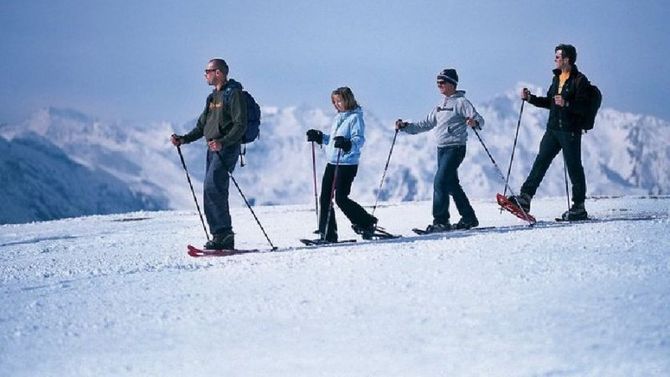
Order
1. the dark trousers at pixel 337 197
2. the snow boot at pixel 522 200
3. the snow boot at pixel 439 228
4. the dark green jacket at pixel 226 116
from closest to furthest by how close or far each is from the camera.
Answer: the dark green jacket at pixel 226 116 → the dark trousers at pixel 337 197 → the snow boot at pixel 439 228 → the snow boot at pixel 522 200

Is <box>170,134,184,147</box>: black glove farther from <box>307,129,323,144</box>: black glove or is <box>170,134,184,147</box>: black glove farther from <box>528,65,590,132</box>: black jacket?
<box>528,65,590,132</box>: black jacket

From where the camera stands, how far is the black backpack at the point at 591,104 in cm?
962

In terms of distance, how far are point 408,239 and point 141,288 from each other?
367 centimetres

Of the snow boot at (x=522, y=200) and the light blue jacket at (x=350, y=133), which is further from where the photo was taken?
the snow boot at (x=522, y=200)

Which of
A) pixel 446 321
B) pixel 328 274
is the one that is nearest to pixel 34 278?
pixel 328 274

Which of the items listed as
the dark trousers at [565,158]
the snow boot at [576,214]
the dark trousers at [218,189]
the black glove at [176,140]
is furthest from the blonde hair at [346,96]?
the snow boot at [576,214]

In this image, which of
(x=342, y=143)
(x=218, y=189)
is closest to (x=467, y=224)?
(x=342, y=143)

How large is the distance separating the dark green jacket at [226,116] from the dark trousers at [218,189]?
18 centimetres

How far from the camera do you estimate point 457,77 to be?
9.69m

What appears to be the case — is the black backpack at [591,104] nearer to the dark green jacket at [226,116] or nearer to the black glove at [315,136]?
the black glove at [315,136]

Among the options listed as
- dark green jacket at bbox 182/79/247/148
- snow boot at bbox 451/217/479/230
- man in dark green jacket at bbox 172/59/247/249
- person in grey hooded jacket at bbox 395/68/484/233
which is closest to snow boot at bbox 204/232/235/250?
man in dark green jacket at bbox 172/59/247/249

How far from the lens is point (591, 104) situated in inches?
379

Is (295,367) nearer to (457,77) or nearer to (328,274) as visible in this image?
(328,274)

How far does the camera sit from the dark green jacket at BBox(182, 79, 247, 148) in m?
8.35
